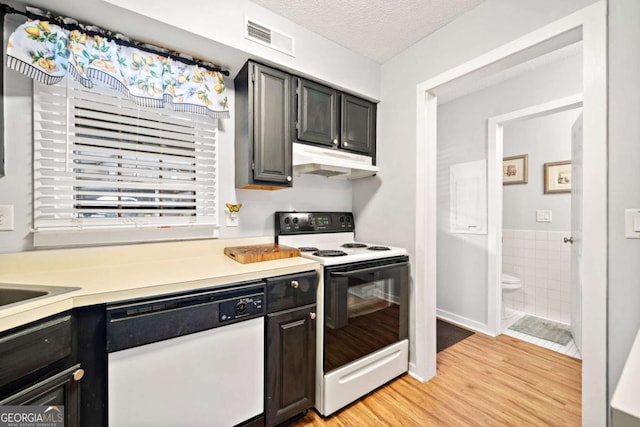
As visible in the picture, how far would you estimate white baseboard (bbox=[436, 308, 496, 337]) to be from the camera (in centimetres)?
269

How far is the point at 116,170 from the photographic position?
5.02 ft

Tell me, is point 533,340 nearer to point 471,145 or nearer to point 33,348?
point 471,145

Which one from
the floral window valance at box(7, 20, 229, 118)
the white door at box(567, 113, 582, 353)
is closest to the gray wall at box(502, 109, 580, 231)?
the white door at box(567, 113, 582, 353)

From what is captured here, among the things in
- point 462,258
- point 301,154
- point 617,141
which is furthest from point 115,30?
point 462,258

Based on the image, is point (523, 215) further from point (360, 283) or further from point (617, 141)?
point (360, 283)

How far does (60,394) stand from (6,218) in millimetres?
957

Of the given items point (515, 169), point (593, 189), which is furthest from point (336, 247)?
point (515, 169)

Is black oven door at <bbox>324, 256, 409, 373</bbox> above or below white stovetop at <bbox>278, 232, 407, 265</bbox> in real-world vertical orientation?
below

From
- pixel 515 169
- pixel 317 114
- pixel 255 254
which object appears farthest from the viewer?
pixel 515 169

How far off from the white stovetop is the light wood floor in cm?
94

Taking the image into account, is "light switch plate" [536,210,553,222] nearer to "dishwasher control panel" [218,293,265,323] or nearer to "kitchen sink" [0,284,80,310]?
"dishwasher control panel" [218,293,265,323]

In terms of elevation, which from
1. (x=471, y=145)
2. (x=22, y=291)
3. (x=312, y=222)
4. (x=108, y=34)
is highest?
(x=108, y=34)

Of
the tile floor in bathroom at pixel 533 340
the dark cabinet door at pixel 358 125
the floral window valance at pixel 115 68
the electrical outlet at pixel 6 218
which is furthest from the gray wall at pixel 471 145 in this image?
the electrical outlet at pixel 6 218

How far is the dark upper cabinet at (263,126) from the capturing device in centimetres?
172
